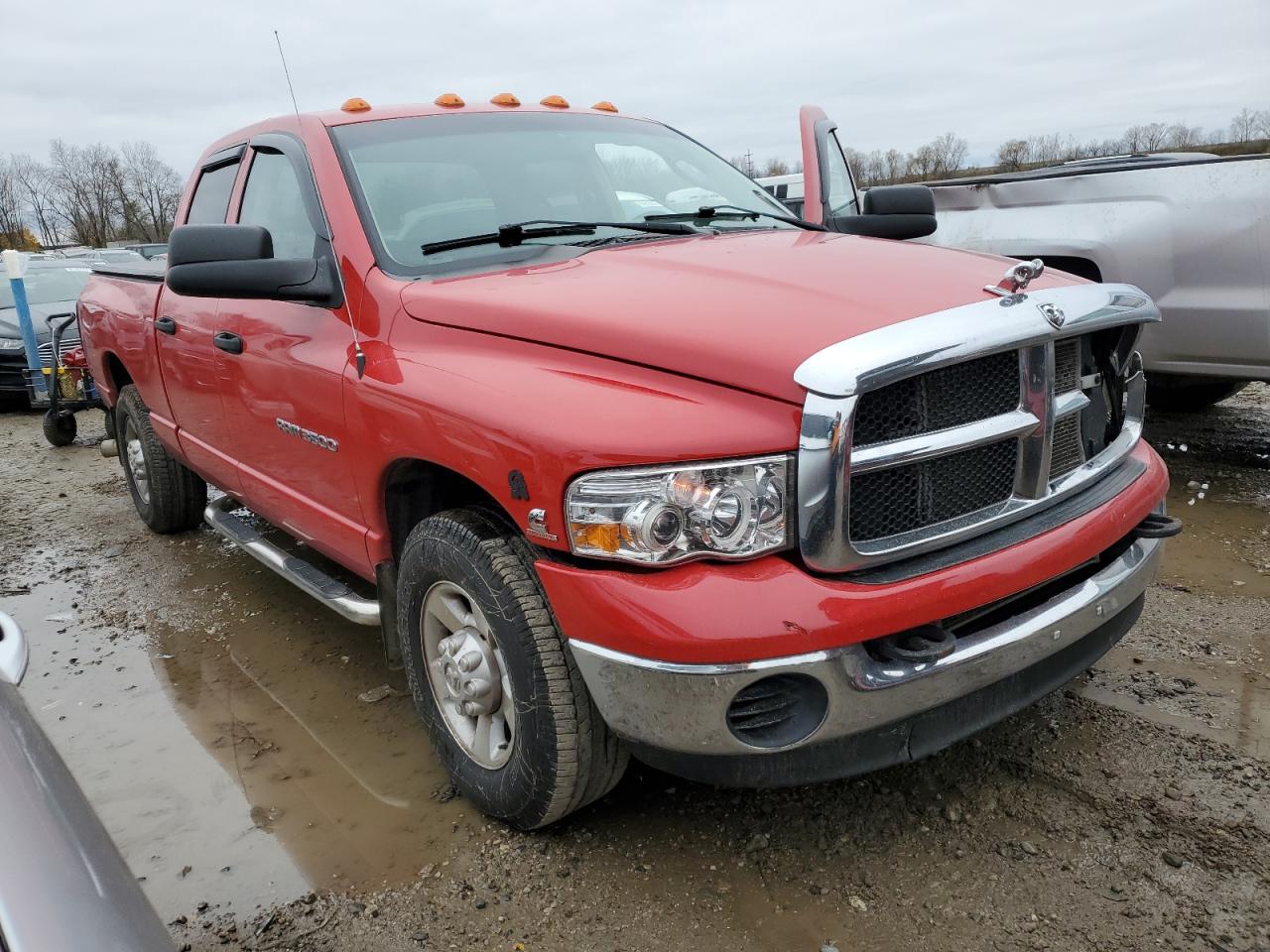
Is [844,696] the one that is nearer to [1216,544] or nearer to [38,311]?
[1216,544]

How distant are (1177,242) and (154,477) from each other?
17.1ft

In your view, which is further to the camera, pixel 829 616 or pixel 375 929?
pixel 375 929

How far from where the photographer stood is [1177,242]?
4.60 meters

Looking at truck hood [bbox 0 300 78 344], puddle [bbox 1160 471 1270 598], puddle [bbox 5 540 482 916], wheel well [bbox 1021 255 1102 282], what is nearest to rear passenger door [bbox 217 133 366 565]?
puddle [bbox 5 540 482 916]

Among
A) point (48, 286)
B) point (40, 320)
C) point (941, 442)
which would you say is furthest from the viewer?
point (48, 286)

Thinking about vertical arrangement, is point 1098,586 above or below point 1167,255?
below

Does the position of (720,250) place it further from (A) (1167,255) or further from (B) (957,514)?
(A) (1167,255)

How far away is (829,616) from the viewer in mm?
1886

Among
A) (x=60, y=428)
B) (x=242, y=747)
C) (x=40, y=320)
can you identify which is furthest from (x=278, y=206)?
(x=40, y=320)

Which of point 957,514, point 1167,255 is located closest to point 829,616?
point 957,514

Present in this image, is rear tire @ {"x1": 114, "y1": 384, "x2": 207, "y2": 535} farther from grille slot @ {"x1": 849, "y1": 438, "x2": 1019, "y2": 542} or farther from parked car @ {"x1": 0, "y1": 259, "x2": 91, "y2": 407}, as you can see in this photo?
parked car @ {"x1": 0, "y1": 259, "x2": 91, "y2": 407}

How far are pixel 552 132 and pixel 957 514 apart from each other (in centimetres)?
208

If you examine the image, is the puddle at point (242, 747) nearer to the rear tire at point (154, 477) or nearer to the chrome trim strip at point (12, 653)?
the rear tire at point (154, 477)

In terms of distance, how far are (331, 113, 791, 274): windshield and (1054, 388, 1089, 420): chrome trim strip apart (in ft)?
4.31
